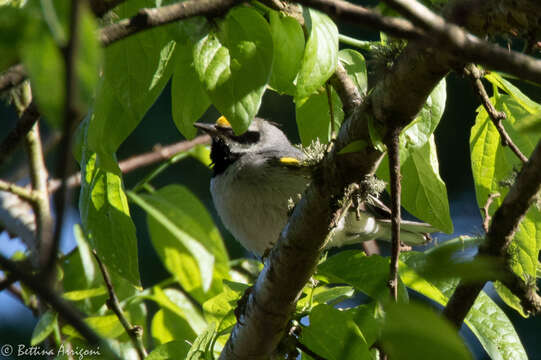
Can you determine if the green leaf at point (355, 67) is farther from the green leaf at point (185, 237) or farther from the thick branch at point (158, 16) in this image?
the green leaf at point (185, 237)

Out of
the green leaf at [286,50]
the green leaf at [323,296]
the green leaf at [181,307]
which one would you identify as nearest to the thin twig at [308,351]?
the green leaf at [323,296]

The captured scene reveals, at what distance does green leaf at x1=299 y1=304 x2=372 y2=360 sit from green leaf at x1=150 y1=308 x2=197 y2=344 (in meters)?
0.94

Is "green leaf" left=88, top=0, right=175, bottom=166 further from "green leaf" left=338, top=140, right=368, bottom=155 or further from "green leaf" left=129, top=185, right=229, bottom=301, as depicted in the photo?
"green leaf" left=129, top=185, right=229, bottom=301

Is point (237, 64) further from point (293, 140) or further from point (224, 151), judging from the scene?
point (293, 140)

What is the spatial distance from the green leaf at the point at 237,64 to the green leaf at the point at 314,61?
0.10 meters

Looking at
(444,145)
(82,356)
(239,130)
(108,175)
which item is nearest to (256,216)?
(82,356)

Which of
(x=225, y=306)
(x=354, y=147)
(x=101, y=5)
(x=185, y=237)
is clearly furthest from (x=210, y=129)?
(x=101, y=5)

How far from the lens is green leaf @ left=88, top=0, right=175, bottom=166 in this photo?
149 cm

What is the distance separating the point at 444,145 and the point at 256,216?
9.80 ft

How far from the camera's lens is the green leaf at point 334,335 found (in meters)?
1.56

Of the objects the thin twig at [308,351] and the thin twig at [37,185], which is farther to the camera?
the thin twig at [37,185]

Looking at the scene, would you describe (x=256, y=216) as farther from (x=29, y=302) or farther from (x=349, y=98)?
(x=349, y=98)

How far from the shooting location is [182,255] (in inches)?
123

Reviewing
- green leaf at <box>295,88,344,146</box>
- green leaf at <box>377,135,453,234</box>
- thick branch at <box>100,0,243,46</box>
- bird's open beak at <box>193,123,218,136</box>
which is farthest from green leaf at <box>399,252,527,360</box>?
bird's open beak at <box>193,123,218,136</box>
